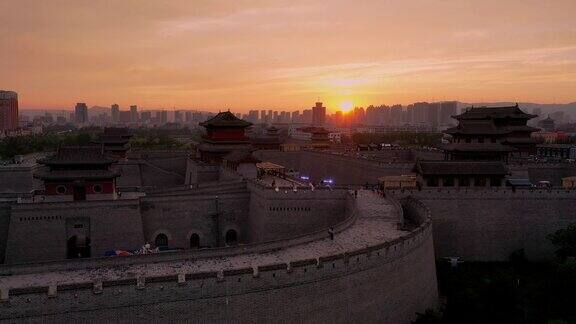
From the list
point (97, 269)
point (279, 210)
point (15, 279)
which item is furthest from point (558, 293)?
point (15, 279)

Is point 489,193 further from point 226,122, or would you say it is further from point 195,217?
point 226,122

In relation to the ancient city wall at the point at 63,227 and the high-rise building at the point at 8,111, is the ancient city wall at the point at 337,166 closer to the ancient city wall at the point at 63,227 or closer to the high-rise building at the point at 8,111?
the ancient city wall at the point at 63,227

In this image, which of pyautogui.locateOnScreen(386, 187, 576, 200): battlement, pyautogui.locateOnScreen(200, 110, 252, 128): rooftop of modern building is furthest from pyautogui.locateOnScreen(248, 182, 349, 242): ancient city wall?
pyautogui.locateOnScreen(200, 110, 252, 128): rooftop of modern building

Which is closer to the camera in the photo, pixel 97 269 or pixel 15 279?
pixel 15 279

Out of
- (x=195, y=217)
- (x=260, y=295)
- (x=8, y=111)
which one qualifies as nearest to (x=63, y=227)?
(x=195, y=217)

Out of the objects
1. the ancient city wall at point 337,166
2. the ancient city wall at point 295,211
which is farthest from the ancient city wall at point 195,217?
the ancient city wall at point 337,166

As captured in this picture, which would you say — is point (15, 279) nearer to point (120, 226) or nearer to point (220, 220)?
point (120, 226)

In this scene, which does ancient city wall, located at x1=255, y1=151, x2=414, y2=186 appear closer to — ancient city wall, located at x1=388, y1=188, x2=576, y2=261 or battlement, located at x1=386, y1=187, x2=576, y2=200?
battlement, located at x1=386, y1=187, x2=576, y2=200
